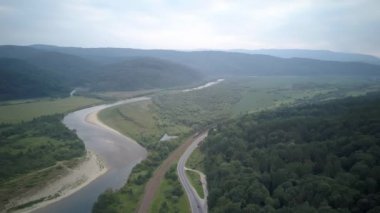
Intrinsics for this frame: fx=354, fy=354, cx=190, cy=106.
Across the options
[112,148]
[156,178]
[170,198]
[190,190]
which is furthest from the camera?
[112,148]

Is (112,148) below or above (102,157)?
below

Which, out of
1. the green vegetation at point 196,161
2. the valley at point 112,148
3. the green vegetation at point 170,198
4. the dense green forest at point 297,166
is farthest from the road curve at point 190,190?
the dense green forest at point 297,166

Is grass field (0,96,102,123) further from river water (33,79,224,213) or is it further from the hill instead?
the hill

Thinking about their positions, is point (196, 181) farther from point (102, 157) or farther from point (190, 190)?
point (102, 157)

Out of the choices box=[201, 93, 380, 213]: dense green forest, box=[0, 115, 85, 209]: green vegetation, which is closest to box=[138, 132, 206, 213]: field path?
box=[201, 93, 380, 213]: dense green forest

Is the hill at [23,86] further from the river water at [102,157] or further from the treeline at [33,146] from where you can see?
the treeline at [33,146]

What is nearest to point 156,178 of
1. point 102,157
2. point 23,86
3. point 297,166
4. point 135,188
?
point 135,188
